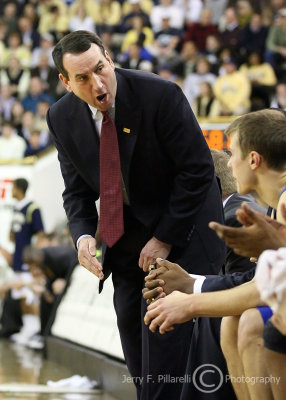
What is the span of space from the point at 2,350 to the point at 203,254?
16.6ft

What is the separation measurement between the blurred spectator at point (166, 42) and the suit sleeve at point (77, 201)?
12.4m

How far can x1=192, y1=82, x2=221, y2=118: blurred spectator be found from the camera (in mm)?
13672

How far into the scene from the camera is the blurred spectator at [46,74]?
17203 mm

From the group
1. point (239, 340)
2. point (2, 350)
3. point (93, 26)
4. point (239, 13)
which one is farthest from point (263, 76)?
point (239, 340)

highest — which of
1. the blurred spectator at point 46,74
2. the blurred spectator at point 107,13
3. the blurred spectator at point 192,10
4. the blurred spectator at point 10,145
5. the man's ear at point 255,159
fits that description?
the man's ear at point 255,159

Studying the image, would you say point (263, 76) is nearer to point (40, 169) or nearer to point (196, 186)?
point (40, 169)

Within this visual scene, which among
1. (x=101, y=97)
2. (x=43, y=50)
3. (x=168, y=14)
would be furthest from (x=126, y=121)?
(x=43, y=50)

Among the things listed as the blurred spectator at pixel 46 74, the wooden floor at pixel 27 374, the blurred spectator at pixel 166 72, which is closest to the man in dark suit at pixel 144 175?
the wooden floor at pixel 27 374

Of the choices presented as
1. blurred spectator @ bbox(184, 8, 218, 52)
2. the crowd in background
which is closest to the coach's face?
the crowd in background

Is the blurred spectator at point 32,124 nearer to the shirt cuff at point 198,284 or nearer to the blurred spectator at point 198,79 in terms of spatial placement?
the blurred spectator at point 198,79

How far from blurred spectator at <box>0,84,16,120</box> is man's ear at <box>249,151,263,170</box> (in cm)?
1447

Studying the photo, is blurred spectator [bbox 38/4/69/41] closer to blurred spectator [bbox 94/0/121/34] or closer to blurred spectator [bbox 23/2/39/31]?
blurred spectator [bbox 23/2/39/31]

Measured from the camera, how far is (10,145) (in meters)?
16.0

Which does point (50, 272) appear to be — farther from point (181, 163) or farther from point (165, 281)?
point (165, 281)
